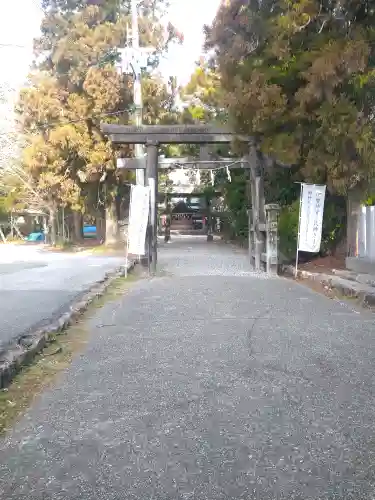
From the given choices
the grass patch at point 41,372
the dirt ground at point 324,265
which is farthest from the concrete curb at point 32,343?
the dirt ground at point 324,265

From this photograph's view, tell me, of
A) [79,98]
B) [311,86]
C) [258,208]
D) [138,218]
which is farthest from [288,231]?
[79,98]

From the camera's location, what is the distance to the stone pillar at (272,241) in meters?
15.7

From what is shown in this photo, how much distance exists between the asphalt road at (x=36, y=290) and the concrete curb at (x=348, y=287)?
4.91 m

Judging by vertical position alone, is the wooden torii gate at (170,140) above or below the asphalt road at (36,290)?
above

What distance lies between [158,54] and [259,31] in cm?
1398

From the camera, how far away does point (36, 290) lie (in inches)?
480

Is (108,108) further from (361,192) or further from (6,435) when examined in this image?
(6,435)

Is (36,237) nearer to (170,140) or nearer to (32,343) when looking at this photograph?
(170,140)

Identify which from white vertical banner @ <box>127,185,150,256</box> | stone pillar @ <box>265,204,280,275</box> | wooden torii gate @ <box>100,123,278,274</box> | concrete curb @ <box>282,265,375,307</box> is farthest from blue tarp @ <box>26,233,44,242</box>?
concrete curb @ <box>282,265,375,307</box>

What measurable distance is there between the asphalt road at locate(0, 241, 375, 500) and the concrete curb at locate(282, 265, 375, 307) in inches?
66.8

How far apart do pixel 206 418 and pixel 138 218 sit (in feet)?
38.0

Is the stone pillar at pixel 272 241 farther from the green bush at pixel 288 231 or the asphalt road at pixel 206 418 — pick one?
the asphalt road at pixel 206 418

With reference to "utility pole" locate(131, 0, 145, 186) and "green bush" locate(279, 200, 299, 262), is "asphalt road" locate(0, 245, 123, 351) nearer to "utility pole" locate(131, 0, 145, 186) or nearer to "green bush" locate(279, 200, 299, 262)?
"utility pole" locate(131, 0, 145, 186)

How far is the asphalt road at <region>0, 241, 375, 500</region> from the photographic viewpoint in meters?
3.12
